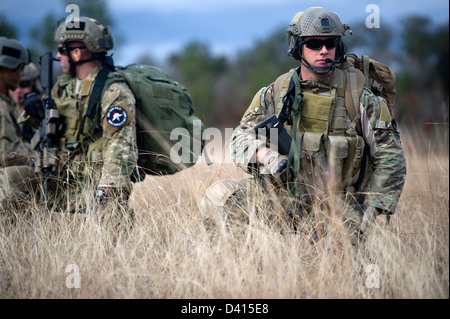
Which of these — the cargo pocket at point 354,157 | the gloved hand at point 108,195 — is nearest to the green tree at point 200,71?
the gloved hand at point 108,195

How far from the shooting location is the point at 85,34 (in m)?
5.38

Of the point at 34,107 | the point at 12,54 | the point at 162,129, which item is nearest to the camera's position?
the point at 162,129

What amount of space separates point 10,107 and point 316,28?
3.68 m

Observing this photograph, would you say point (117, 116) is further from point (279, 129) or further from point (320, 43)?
point (320, 43)

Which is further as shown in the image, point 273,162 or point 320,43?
point 320,43

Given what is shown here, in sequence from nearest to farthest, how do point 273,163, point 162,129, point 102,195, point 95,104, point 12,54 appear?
point 273,163 < point 102,195 < point 95,104 < point 162,129 < point 12,54

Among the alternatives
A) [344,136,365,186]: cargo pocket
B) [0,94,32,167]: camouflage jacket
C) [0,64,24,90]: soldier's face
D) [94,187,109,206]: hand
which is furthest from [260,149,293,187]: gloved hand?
[0,64,24,90]: soldier's face

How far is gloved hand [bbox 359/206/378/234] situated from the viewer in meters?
3.90

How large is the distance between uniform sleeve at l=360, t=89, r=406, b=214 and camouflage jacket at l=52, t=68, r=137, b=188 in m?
2.12

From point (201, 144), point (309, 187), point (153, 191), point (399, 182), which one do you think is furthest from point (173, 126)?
point (399, 182)

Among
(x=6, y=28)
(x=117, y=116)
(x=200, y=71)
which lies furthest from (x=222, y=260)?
(x=200, y=71)

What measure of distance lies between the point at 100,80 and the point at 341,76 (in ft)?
7.74

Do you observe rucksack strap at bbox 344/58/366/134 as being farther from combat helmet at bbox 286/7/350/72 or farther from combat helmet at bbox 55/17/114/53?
combat helmet at bbox 55/17/114/53

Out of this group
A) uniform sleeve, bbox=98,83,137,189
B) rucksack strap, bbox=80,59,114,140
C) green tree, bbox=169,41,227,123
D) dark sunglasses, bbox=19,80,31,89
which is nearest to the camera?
uniform sleeve, bbox=98,83,137,189
